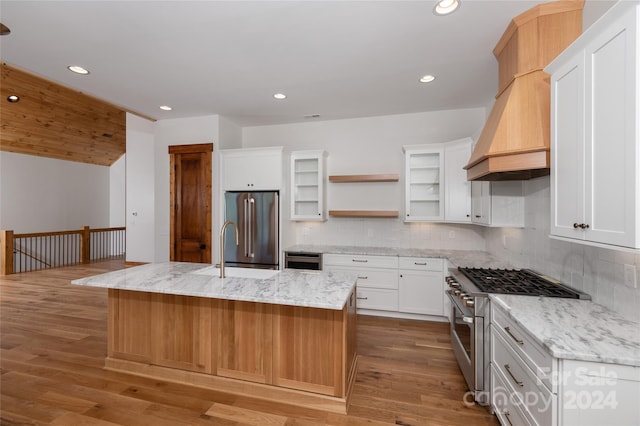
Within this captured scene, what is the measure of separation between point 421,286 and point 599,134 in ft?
8.75

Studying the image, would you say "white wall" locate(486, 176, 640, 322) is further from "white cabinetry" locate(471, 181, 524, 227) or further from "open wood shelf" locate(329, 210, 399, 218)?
"open wood shelf" locate(329, 210, 399, 218)

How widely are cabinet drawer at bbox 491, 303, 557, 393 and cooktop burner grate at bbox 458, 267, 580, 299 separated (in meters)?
0.22

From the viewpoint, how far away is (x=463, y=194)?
363 cm

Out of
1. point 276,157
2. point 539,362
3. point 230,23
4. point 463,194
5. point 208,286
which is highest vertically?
point 230,23

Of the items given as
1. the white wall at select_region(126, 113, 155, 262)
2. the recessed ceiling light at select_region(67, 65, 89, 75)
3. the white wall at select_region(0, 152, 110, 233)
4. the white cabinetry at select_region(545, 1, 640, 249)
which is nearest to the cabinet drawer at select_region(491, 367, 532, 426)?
the white cabinetry at select_region(545, 1, 640, 249)

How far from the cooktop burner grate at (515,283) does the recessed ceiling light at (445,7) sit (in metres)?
2.03

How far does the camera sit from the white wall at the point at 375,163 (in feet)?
13.5

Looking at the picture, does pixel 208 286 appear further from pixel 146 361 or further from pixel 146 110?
pixel 146 110

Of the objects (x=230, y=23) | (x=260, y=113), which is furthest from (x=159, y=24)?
(x=260, y=113)

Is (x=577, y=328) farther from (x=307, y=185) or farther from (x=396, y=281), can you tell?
(x=307, y=185)

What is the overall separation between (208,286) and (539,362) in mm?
2036

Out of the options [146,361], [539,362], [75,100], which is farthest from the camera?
[75,100]

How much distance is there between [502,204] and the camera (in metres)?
2.85

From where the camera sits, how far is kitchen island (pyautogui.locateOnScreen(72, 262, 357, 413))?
79.7 inches
